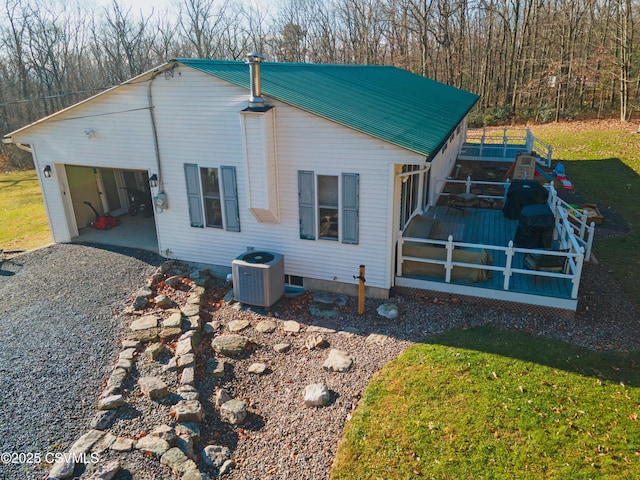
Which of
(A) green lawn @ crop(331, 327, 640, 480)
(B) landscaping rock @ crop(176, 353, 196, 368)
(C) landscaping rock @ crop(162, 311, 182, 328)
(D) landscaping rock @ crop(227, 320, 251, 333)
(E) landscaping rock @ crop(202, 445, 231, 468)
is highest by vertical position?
(B) landscaping rock @ crop(176, 353, 196, 368)

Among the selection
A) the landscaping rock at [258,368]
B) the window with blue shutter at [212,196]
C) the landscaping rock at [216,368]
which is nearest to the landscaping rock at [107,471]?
the landscaping rock at [216,368]

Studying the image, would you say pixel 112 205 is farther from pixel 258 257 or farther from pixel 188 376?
pixel 188 376

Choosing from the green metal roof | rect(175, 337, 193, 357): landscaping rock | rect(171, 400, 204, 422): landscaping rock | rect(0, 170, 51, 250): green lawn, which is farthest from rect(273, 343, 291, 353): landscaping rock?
rect(0, 170, 51, 250): green lawn

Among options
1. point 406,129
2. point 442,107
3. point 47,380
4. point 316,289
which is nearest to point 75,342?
point 47,380

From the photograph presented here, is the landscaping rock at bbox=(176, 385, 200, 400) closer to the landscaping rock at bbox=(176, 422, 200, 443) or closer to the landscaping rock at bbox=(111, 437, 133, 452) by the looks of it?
the landscaping rock at bbox=(176, 422, 200, 443)

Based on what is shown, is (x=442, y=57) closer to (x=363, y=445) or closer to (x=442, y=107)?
(x=442, y=107)

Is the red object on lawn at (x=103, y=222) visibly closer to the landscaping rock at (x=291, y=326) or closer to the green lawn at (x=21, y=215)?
the green lawn at (x=21, y=215)
